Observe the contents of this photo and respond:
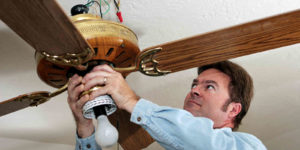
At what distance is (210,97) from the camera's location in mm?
1241

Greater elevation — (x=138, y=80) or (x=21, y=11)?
(x=21, y=11)

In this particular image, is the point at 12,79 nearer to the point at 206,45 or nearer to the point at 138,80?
the point at 138,80

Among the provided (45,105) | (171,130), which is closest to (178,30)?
(171,130)

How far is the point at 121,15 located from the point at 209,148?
0.60 metres

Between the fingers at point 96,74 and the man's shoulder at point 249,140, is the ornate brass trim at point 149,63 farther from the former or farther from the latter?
the man's shoulder at point 249,140

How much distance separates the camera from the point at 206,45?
2.73 feet

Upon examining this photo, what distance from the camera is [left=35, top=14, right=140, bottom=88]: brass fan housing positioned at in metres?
0.80

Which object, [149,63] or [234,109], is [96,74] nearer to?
[149,63]

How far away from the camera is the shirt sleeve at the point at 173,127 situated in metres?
0.81

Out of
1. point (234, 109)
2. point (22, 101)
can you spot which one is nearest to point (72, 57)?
point (22, 101)

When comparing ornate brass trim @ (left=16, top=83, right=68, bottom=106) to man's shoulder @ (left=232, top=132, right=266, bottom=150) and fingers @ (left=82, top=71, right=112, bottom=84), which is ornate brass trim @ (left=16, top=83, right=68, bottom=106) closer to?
fingers @ (left=82, top=71, right=112, bottom=84)

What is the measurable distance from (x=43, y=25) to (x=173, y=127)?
42cm

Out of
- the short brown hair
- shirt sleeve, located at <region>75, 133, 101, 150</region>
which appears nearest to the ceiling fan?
shirt sleeve, located at <region>75, 133, 101, 150</region>

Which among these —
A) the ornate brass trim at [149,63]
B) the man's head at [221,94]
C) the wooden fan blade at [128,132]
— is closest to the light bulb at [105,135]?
the ornate brass trim at [149,63]
